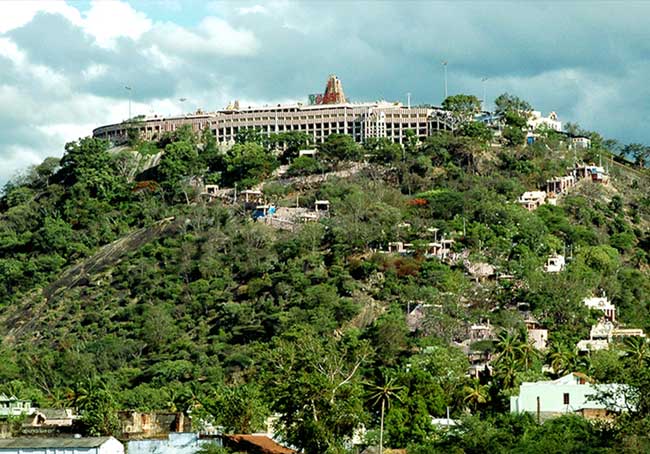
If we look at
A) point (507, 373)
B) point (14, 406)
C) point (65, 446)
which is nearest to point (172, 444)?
point (65, 446)

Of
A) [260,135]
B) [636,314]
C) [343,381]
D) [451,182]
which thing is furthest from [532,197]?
[343,381]

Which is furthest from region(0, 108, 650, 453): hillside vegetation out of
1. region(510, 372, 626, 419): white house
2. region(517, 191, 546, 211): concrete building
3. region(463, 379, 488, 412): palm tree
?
region(510, 372, 626, 419): white house

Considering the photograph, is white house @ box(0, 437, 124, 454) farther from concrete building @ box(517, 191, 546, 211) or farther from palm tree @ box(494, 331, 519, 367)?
concrete building @ box(517, 191, 546, 211)

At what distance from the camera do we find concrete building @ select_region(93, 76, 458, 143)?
475ft

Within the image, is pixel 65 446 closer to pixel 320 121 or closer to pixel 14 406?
pixel 14 406

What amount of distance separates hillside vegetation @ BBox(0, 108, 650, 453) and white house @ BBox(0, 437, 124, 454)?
11.4 meters

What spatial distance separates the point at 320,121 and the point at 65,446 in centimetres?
9101

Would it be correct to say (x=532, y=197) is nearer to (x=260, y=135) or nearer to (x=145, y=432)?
(x=260, y=135)

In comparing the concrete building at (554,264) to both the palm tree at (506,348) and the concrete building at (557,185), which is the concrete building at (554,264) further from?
the palm tree at (506,348)

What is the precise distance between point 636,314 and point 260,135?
45347 mm

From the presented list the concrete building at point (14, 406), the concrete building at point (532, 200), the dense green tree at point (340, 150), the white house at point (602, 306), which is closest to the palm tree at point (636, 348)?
the white house at point (602, 306)

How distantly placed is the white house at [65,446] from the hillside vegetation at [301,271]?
1142 cm

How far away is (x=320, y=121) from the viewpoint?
14762cm

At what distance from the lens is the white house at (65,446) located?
58750 mm
